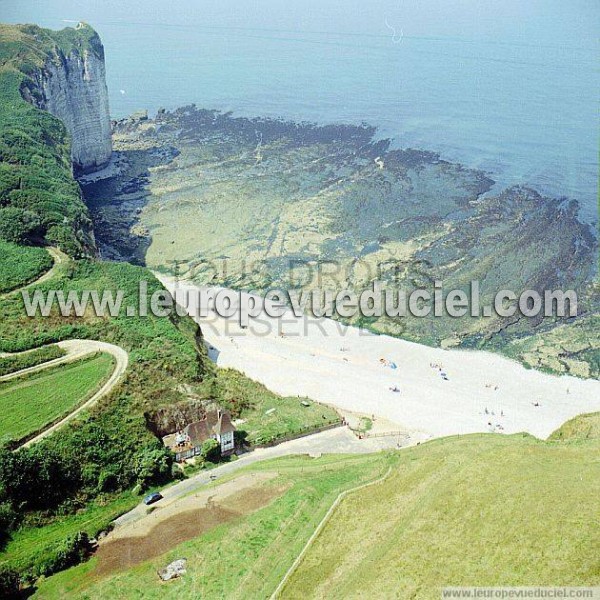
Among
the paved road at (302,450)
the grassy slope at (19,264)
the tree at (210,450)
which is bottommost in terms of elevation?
the paved road at (302,450)

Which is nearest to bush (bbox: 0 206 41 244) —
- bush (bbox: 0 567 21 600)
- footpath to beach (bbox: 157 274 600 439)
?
footpath to beach (bbox: 157 274 600 439)

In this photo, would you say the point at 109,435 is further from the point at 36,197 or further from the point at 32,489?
the point at 36,197

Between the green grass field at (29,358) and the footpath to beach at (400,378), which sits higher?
the green grass field at (29,358)

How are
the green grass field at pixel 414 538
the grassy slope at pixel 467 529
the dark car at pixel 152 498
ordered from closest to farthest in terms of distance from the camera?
the grassy slope at pixel 467 529 < the green grass field at pixel 414 538 < the dark car at pixel 152 498

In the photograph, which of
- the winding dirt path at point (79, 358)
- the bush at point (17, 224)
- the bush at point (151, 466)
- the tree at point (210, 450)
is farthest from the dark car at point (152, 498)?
the bush at point (17, 224)

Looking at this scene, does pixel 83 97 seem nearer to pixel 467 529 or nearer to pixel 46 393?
pixel 46 393

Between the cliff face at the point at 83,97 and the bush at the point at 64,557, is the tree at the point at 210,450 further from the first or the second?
the cliff face at the point at 83,97

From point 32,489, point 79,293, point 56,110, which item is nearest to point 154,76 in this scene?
point 56,110
